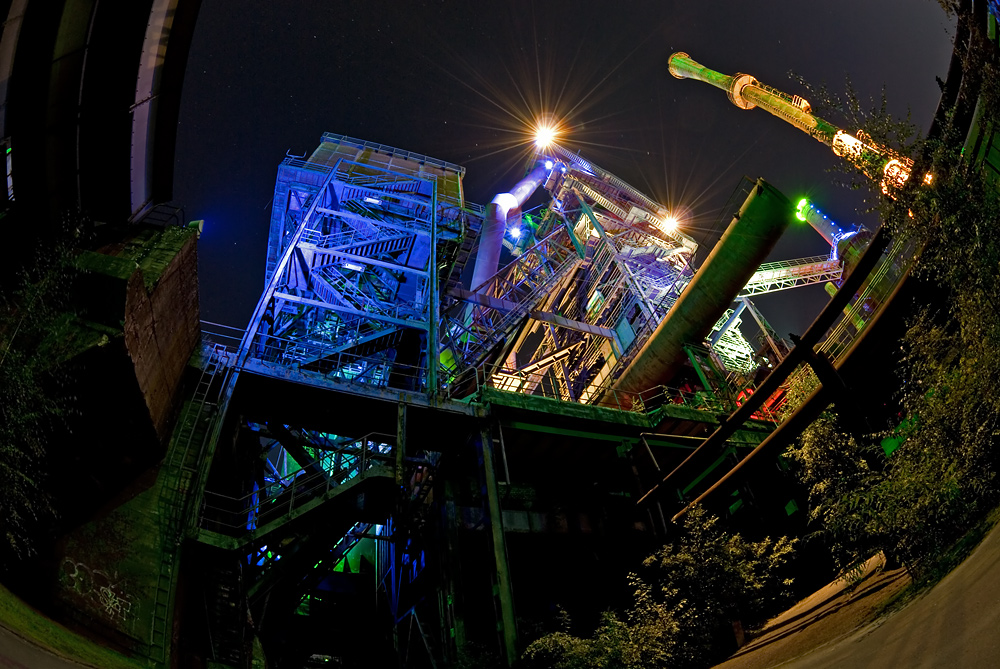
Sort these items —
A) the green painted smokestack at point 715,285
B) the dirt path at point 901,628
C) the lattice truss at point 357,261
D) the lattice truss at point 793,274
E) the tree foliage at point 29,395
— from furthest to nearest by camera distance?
the lattice truss at point 793,274 → the lattice truss at point 357,261 → the green painted smokestack at point 715,285 → the tree foliage at point 29,395 → the dirt path at point 901,628

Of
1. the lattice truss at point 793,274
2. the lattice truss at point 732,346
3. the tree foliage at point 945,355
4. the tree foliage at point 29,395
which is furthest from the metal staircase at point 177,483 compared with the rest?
the lattice truss at point 793,274

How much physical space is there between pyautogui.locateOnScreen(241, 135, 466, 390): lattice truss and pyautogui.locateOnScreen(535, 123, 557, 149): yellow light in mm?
14679

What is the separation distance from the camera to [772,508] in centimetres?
1487

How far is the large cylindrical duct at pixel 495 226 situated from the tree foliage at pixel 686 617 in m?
21.1

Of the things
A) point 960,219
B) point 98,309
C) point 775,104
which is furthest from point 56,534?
point 775,104

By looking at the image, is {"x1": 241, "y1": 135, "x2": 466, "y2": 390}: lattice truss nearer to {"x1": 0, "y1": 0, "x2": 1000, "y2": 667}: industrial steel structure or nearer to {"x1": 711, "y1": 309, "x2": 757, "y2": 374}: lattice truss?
{"x1": 0, "y1": 0, "x2": 1000, "y2": 667}: industrial steel structure

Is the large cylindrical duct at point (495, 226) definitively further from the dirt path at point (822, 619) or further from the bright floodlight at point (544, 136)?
the dirt path at point (822, 619)

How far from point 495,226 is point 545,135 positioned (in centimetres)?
1120

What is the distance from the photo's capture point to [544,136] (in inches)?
1553

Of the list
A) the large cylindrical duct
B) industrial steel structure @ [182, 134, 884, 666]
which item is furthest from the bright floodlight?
industrial steel structure @ [182, 134, 884, 666]

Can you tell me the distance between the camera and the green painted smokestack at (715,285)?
1584 centimetres

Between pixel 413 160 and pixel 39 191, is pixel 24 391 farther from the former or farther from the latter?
pixel 413 160

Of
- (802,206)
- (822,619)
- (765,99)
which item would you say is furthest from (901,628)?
(765,99)

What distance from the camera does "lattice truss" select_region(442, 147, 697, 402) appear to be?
69.5ft
